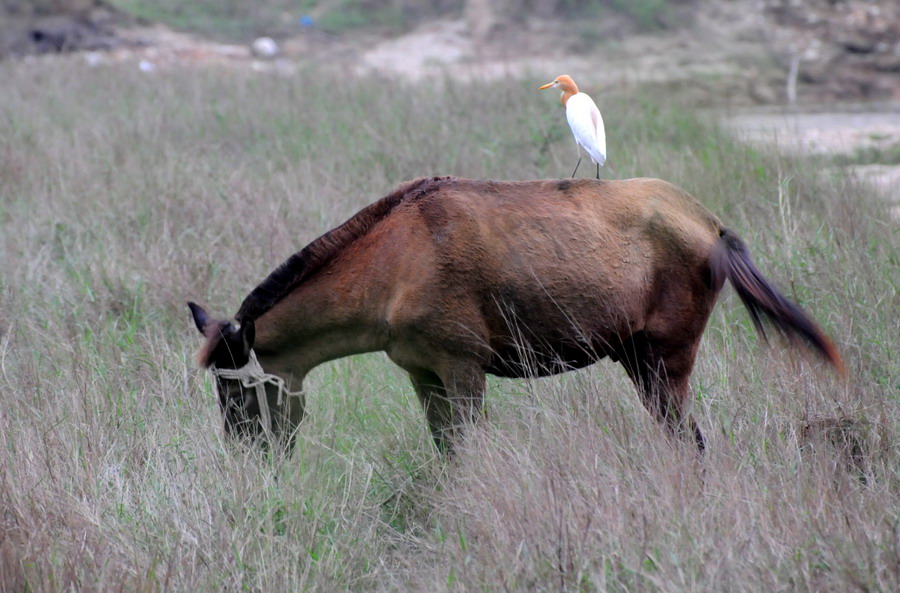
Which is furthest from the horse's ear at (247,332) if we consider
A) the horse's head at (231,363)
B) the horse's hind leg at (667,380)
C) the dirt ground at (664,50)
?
the dirt ground at (664,50)

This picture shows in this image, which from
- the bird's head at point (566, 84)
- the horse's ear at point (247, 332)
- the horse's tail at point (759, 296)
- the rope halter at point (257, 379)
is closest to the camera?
the horse's ear at point (247, 332)

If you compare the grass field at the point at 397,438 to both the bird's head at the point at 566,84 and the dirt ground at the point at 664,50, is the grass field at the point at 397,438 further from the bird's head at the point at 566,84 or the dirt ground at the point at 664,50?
the dirt ground at the point at 664,50

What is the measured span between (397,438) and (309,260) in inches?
38.4

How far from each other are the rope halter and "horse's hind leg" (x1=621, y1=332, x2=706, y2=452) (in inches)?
61.0

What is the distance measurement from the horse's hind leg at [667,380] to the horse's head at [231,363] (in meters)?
1.67

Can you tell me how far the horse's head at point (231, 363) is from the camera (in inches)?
156

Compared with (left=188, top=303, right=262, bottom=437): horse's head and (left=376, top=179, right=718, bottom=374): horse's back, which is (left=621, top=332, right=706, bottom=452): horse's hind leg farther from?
(left=188, top=303, right=262, bottom=437): horse's head

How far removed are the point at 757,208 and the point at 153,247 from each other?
4.21 m

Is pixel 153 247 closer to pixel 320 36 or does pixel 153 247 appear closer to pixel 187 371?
pixel 187 371

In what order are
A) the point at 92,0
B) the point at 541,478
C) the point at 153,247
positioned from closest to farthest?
the point at 541,478, the point at 153,247, the point at 92,0

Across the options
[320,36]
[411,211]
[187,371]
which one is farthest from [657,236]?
[320,36]

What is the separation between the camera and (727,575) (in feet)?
9.98

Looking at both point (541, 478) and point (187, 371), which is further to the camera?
point (187, 371)

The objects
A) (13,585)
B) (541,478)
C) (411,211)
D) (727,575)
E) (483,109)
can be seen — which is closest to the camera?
(727,575)
